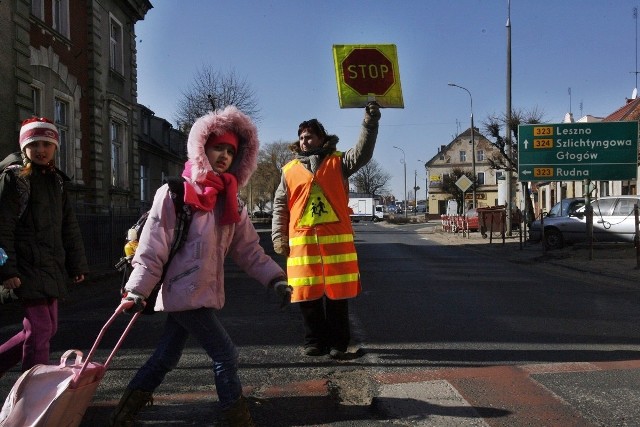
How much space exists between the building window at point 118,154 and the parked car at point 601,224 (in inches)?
516

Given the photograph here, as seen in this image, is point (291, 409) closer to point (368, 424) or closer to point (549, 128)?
point (368, 424)

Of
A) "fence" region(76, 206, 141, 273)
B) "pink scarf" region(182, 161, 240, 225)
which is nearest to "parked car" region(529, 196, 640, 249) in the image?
"fence" region(76, 206, 141, 273)

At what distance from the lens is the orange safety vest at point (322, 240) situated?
5266 mm

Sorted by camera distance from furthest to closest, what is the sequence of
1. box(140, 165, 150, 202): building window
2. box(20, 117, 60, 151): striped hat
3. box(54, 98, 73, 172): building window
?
box(140, 165, 150, 202): building window, box(54, 98, 73, 172): building window, box(20, 117, 60, 151): striped hat

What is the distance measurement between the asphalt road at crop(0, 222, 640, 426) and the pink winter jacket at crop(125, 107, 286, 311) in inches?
33.0

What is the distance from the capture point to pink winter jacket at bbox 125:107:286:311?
132 inches

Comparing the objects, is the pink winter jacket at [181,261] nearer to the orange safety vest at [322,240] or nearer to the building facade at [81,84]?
the orange safety vest at [322,240]

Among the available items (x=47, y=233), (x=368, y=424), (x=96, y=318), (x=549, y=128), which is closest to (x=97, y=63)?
(x=549, y=128)

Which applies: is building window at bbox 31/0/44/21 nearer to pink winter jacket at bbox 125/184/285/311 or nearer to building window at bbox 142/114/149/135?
pink winter jacket at bbox 125/184/285/311

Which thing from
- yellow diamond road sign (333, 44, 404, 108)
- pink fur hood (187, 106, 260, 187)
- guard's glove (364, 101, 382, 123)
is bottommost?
pink fur hood (187, 106, 260, 187)

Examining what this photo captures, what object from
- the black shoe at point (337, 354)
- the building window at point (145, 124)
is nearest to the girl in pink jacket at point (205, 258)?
the black shoe at point (337, 354)

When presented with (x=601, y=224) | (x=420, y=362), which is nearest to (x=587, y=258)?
(x=601, y=224)

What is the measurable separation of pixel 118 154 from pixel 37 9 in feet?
23.3

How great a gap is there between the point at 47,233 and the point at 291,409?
5.83 feet
